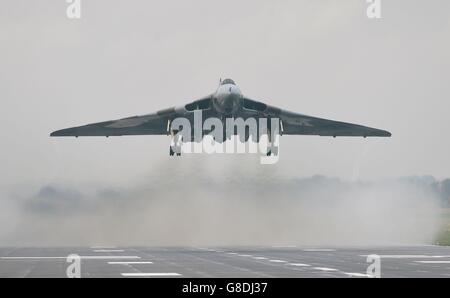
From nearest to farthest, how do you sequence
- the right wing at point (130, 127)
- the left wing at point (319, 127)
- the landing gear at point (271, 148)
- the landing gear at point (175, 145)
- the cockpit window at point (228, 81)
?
1. the cockpit window at point (228, 81)
2. the landing gear at point (271, 148)
3. the landing gear at point (175, 145)
4. the right wing at point (130, 127)
5. the left wing at point (319, 127)

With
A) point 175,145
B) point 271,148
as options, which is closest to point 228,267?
point 271,148

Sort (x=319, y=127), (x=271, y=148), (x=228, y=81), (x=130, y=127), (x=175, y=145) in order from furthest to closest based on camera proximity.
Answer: (x=319, y=127) → (x=130, y=127) → (x=175, y=145) → (x=271, y=148) → (x=228, y=81)

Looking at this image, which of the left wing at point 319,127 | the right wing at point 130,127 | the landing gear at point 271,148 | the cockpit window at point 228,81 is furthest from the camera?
the left wing at point 319,127

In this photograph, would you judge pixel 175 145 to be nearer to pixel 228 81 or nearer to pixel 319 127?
pixel 228 81

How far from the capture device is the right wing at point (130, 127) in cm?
5321

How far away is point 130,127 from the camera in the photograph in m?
56.6

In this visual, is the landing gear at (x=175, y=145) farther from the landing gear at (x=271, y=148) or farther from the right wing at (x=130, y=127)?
the landing gear at (x=271, y=148)

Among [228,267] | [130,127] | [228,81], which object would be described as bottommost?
[228,267]

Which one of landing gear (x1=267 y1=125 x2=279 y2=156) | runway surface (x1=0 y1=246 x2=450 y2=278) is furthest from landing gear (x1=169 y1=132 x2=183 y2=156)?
runway surface (x1=0 y1=246 x2=450 y2=278)

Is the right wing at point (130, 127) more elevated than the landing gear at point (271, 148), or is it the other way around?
the right wing at point (130, 127)

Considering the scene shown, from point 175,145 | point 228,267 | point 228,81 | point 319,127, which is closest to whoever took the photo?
point 228,267

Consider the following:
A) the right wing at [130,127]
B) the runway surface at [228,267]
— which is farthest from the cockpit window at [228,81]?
the runway surface at [228,267]

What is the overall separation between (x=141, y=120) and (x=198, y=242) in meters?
13.1
